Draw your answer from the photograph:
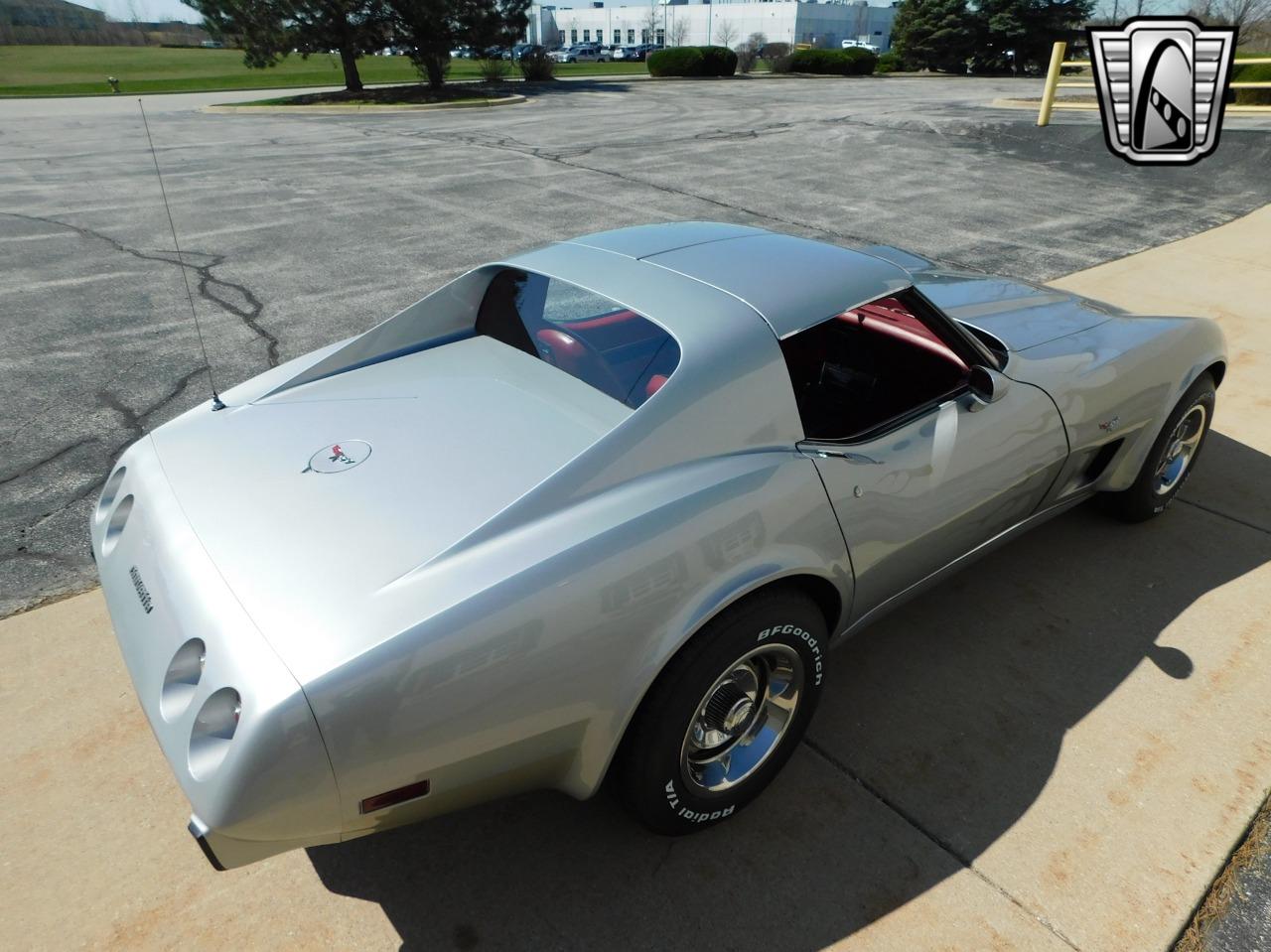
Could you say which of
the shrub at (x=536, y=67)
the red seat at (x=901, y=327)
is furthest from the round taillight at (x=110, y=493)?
the shrub at (x=536, y=67)

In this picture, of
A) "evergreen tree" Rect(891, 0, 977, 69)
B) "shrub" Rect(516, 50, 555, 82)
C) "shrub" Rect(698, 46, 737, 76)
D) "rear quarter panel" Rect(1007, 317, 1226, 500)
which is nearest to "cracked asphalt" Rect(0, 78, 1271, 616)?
"rear quarter panel" Rect(1007, 317, 1226, 500)

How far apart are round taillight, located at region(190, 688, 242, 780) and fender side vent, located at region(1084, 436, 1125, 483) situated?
3.16 m

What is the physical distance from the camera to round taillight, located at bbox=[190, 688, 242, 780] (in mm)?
1723

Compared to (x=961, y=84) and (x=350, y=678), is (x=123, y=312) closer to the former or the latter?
(x=350, y=678)

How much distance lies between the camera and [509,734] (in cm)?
190

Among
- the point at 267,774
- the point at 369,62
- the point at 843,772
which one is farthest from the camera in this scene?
the point at 369,62

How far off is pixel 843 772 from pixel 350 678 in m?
1.65

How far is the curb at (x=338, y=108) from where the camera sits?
22484 millimetres

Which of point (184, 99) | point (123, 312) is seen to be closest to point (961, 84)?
point (184, 99)

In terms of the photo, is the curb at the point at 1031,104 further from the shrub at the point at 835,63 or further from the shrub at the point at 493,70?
the shrub at the point at 835,63

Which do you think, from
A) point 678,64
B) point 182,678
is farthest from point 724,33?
point 182,678

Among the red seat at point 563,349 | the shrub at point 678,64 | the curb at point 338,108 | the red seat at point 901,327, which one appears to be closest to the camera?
the red seat at point 563,349

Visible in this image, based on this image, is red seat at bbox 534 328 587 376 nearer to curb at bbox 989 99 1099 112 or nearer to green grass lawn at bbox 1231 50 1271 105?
curb at bbox 989 99 1099 112

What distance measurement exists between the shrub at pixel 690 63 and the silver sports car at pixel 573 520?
36.7 m
